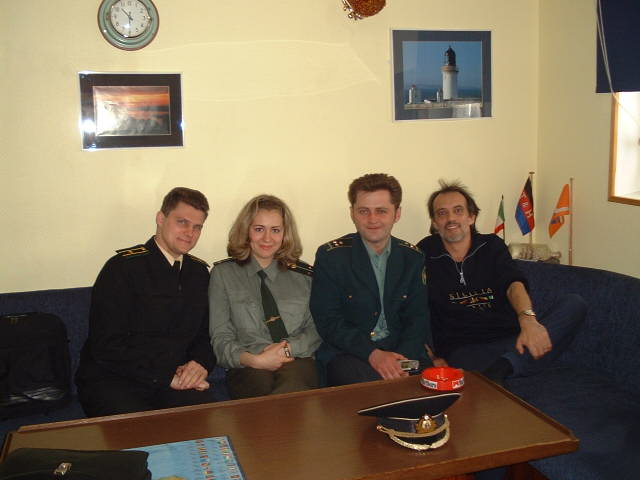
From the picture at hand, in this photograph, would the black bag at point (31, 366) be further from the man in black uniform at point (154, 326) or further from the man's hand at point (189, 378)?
the man's hand at point (189, 378)

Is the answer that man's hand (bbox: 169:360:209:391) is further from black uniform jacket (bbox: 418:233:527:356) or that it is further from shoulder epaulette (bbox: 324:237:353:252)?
black uniform jacket (bbox: 418:233:527:356)

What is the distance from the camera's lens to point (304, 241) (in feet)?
11.1

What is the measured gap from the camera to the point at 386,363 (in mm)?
2533

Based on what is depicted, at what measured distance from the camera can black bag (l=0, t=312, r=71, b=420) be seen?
2502 millimetres

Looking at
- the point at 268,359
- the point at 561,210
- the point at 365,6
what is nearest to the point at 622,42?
the point at 561,210

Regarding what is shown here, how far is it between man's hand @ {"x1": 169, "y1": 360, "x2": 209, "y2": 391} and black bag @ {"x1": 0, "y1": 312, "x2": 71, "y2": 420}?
18.8 inches

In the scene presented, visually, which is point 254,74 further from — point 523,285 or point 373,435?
point 373,435

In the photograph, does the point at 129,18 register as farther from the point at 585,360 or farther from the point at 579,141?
the point at 585,360

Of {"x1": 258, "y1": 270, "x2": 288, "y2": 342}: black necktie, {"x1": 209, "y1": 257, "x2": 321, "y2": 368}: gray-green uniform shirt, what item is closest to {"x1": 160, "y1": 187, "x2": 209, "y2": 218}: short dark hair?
{"x1": 209, "y1": 257, "x2": 321, "y2": 368}: gray-green uniform shirt

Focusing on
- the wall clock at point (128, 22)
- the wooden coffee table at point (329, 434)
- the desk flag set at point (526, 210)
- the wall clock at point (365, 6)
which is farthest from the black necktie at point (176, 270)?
the desk flag set at point (526, 210)

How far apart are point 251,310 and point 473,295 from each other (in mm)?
984

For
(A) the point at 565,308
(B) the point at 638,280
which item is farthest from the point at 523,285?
(B) the point at 638,280

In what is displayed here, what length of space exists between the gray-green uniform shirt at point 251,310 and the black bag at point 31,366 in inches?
24.2

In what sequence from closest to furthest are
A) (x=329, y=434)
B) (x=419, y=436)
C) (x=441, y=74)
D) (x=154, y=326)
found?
(x=419, y=436)
(x=329, y=434)
(x=154, y=326)
(x=441, y=74)
